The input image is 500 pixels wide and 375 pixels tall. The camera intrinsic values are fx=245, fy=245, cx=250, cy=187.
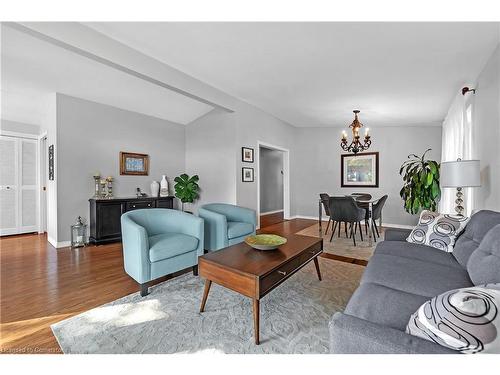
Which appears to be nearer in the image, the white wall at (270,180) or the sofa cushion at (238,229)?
the sofa cushion at (238,229)

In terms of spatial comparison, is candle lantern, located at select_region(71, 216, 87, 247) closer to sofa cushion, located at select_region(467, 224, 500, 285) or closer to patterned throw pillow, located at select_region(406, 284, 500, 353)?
patterned throw pillow, located at select_region(406, 284, 500, 353)

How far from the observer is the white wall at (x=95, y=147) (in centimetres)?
398

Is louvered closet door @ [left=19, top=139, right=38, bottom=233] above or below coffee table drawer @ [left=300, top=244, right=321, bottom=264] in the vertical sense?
above

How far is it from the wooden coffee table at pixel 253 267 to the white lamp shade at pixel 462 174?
5.38 ft

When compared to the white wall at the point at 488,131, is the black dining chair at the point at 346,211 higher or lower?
lower

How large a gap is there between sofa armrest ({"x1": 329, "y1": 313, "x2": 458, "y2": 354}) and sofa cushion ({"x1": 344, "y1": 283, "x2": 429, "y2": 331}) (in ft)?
1.09

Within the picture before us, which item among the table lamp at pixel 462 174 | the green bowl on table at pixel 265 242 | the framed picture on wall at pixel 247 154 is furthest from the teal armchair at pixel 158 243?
the table lamp at pixel 462 174

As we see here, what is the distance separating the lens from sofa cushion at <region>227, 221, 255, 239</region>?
3221 mm

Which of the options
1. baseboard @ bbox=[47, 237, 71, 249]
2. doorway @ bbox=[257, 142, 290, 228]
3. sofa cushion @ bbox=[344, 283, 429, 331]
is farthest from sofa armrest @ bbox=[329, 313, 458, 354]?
doorway @ bbox=[257, 142, 290, 228]

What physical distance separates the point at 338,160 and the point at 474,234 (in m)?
4.75

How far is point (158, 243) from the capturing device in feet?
7.75

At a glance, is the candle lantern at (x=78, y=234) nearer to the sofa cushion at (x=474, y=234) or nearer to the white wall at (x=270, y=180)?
the sofa cushion at (x=474, y=234)

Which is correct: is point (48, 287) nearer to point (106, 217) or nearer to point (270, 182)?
point (106, 217)

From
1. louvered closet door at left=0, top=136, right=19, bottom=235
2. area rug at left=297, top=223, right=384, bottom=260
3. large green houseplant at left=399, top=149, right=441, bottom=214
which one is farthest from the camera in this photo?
louvered closet door at left=0, top=136, right=19, bottom=235
